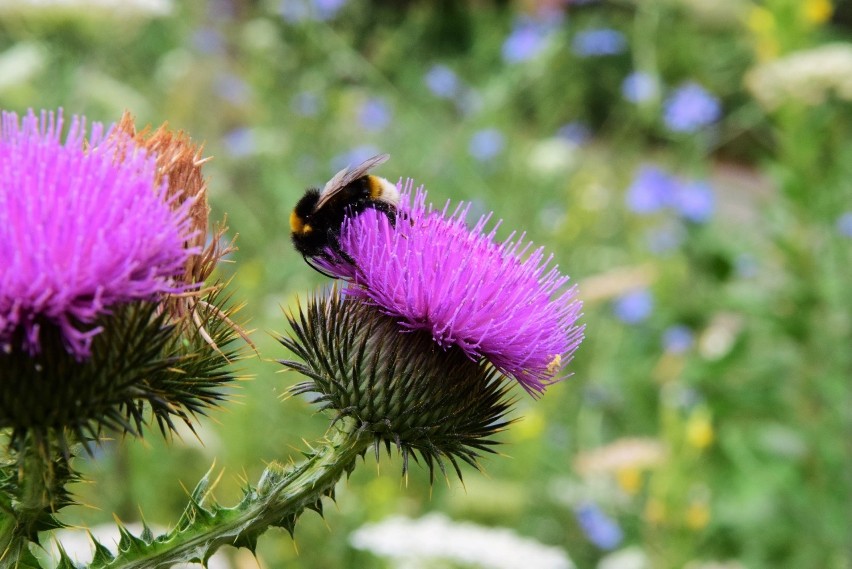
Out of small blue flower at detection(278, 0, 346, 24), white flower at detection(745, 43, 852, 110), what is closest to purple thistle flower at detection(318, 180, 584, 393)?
white flower at detection(745, 43, 852, 110)

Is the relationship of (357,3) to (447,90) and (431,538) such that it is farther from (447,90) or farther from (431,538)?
(431,538)

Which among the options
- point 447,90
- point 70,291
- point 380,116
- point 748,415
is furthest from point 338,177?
point 447,90

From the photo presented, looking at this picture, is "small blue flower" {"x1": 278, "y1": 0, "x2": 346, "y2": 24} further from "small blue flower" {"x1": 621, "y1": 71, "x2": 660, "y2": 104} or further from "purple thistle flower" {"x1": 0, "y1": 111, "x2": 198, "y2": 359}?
"purple thistle flower" {"x1": 0, "y1": 111, "x2": 198, "y2": 359}

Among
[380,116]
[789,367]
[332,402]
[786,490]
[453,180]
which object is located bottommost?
[332,402]

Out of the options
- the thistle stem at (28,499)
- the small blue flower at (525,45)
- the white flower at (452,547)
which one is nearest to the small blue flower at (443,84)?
the small blue flower at (525,45)

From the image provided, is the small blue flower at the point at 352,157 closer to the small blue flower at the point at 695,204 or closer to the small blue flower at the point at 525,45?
the small blue flower at the point at 525,45

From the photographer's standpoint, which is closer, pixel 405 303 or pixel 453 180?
pixel 405 303
